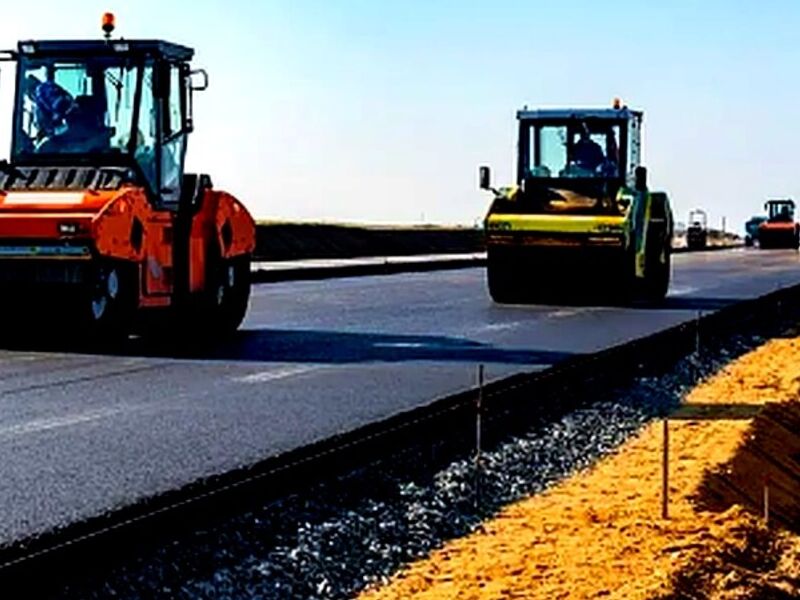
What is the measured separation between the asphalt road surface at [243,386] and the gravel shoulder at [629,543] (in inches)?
57.4

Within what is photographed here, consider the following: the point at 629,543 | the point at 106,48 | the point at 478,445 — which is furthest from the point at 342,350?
the point at 629,543

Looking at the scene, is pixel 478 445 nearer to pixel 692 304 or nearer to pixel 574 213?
pixel 574 213

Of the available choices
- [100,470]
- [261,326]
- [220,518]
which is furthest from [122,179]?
[220,518]

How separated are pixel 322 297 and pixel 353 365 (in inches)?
405

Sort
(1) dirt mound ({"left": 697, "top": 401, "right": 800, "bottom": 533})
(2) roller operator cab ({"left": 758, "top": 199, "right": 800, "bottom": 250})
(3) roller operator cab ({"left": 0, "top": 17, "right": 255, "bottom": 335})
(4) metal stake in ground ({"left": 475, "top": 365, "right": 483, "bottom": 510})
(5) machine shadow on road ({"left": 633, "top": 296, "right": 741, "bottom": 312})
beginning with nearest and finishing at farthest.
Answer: (4) metal stake in ground ({"left": 475, "top": 365, "right": 483, "bottom": 510}) < (1) dirt mound ({"left": 697, "top": 401, "right": 800, "bottom": 533}) < (3) roller operator cab ({"left": 0, "top": 17, "right": 255, "bottom": 335}) < (5) machine shadow on road ({"left": 633, "top": 296, "right": 741, "bottom": 312}) < (2) roller operator cab ({"left": 758, "top": 199, "right": 800, "bottom": 250})

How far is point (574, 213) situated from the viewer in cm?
2470

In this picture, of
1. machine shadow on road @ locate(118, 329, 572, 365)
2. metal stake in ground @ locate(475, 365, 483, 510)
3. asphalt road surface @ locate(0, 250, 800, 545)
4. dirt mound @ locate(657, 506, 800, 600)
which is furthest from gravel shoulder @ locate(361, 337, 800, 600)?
machine shadow on road @ locate(118, 329, 572, 365)

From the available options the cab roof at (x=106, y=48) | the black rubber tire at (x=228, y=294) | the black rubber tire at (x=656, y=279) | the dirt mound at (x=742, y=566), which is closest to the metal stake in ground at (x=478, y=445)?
the dirt mound at (x=742, y=566)

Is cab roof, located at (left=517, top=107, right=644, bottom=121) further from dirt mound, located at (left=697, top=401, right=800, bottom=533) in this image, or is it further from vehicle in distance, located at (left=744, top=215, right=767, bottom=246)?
vehicle in distance, located at (left=744, top=215, right=767, bottom=246)

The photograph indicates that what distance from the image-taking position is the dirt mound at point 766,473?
10.5 meters

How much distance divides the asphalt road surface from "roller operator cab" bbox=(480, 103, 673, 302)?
1241mm

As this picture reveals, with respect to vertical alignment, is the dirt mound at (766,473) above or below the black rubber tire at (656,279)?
below

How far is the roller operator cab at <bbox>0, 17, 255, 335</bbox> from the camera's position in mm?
15383

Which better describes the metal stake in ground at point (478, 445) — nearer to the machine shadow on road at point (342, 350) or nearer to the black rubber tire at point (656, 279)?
the machine shadow on road at point (342, 350)
